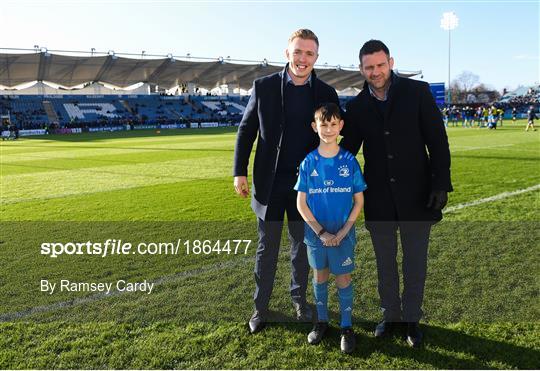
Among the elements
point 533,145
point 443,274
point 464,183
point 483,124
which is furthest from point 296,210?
point 483,124

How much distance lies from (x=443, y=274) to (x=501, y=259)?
32.5 inches

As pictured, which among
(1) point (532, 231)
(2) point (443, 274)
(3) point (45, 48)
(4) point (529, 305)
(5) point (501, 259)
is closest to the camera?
(4) point (529, 305)

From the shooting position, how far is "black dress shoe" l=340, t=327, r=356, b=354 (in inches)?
121

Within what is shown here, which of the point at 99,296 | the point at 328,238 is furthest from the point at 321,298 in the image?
the point at 99,296

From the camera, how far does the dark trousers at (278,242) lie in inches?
139

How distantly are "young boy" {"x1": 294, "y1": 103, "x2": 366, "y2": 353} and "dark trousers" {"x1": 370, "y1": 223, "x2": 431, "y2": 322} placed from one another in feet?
1.11

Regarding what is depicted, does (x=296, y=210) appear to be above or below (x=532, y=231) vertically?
above

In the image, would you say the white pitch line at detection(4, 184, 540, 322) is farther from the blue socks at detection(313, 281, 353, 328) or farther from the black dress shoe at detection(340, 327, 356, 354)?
the black dress shoe at detection(340, 327, 356, 354)

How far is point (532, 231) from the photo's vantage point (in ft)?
19.2

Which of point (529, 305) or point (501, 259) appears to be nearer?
point (529, 305)

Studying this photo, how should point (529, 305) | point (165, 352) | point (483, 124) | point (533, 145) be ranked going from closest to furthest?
point (165, 352) → point (529, 305) → point (533, 145) → point (483, 124)

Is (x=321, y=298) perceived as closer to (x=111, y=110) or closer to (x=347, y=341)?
(x=347, y=341)

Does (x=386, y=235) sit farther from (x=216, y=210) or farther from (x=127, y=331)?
(x=216, y=210)

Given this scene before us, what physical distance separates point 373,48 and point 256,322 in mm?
2129
